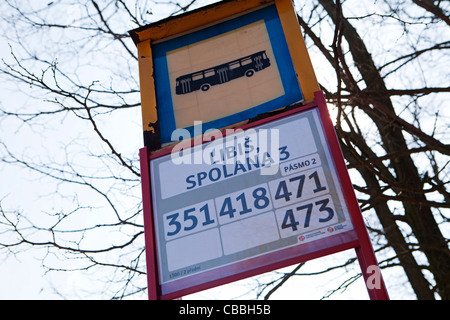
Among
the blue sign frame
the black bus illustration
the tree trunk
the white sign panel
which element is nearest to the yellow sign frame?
the blue sign frame

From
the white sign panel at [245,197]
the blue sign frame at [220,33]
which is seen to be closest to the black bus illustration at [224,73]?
the blue sign frame at [220,33]

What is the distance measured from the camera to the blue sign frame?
276 centimetres

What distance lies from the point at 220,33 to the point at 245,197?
1251mm

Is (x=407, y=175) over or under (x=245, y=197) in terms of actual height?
over

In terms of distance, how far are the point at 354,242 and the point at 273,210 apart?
16.7 inches

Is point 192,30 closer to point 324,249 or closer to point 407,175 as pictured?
point 324,249

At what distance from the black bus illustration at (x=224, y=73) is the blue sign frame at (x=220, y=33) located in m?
0.09

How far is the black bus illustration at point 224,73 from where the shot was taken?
2.93 m

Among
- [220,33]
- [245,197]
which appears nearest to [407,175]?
[220,33]

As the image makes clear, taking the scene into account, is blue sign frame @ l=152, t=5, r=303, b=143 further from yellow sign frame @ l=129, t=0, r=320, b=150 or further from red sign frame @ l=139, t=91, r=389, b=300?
red sign frame @ l=139, t=91, r=389, b=300

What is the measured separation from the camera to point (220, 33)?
317cm

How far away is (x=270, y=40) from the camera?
299 cm
